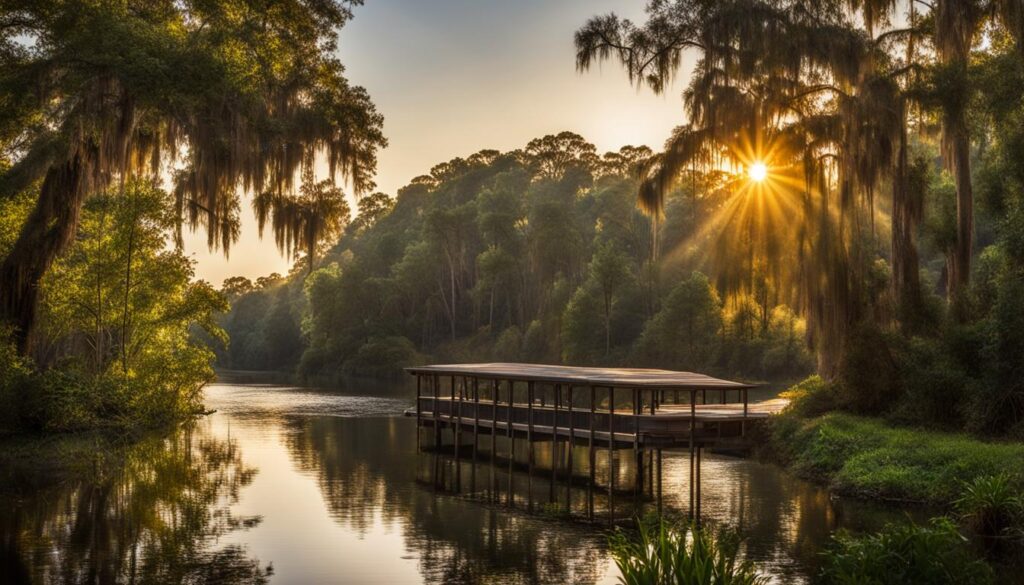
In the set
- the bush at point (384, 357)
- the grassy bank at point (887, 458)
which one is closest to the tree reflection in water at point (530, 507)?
the grassy bank at point (887, 458)

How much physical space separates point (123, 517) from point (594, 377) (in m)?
13.8

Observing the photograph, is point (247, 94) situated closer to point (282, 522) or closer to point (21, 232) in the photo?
point (21, 232)

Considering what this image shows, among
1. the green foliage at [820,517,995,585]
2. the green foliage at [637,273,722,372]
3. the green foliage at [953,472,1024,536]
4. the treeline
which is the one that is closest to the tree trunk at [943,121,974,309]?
the green foliage at [953,472,1024,536]

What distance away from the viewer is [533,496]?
26391mm

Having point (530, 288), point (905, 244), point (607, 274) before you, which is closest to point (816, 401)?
point (905, 244)

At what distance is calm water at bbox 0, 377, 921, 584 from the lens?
57.3ft

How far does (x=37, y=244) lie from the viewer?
104 ft

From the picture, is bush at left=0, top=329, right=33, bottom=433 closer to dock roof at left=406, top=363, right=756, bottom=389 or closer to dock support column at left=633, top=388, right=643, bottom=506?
dock roof at left=406, top=363, right=756, bottom=389

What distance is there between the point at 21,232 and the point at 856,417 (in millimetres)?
28442

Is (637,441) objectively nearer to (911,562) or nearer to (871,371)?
(871,371)

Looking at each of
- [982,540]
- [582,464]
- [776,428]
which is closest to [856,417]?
[776,428]

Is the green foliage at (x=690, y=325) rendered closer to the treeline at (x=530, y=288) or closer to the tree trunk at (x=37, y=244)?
the treeline at (x=530, y=288)

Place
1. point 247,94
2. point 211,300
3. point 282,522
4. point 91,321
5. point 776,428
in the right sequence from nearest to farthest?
point 282,522
point 247,94
point 776,428
point 91,321
point 211,300

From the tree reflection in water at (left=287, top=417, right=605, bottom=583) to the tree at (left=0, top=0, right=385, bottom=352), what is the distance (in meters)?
9.78
